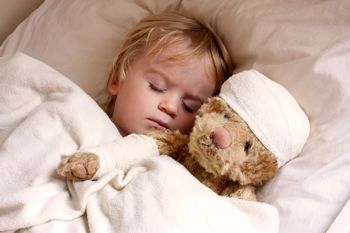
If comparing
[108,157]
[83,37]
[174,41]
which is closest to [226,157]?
[108,157]

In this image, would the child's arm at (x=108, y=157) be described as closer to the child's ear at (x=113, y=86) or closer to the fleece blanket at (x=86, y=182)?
the fleece blanket at (x=86, y=182)

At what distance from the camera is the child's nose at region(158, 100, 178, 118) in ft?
3.47

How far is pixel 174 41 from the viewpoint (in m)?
1.14

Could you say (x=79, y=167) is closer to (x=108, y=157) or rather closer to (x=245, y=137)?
(x=108, y=157)

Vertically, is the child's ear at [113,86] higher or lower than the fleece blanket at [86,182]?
lower

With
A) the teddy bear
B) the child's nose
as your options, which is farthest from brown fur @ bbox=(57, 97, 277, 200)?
the child's nose

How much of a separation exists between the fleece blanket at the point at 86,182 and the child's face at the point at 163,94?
0.09 metres

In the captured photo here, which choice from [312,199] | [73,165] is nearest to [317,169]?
[312,199]

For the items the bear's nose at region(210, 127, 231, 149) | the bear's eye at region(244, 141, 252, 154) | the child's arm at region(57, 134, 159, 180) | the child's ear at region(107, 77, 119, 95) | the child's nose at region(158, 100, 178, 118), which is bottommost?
the child's ear at region(107, 77, 119, 95)

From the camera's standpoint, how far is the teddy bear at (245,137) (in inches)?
34.3

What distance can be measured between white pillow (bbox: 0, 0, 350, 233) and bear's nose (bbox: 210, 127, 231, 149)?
0.13 m

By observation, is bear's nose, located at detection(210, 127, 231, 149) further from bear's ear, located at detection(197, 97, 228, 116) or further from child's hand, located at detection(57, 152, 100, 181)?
child's hand, located at detection(57, 152, 100, 181)

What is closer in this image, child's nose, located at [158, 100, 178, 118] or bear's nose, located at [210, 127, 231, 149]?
bear's nose, located at [210, 127, 231, 149]

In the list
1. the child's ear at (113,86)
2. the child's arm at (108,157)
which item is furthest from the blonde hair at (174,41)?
the child's arm at (108,157)
